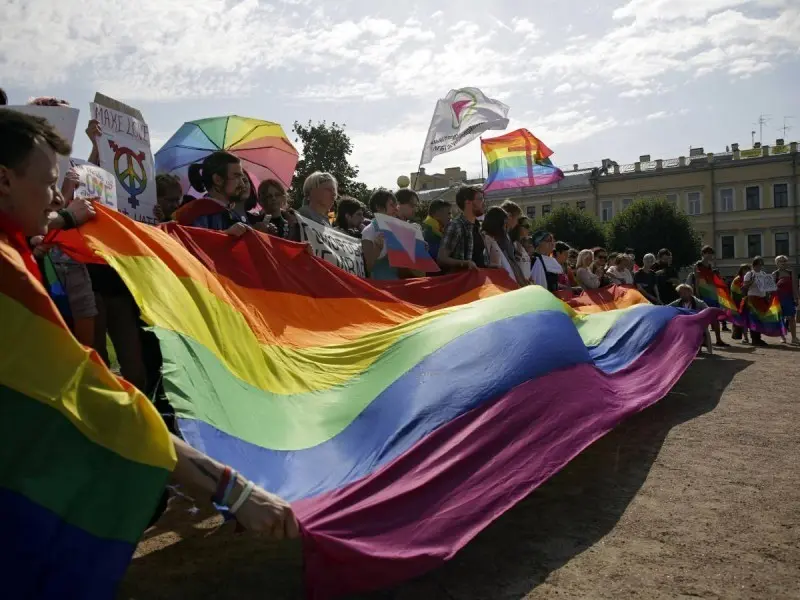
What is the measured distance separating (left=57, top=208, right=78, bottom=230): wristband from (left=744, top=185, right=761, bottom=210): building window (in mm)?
61443

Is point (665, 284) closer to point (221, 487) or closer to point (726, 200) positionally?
point (221, 487)

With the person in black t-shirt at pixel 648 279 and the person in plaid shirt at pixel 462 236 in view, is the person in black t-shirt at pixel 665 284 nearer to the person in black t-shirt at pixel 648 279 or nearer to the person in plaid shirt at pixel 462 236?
the person in black t-shirt at pixel 648 279

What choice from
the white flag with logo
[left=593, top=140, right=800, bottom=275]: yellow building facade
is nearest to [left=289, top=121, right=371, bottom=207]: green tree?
the white flag with logo

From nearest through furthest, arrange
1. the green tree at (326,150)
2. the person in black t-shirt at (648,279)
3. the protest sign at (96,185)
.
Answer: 1. the protest sign at (96,185)
2. the person in black t-shirt at (648,279)
3. the green tree at (326,150)

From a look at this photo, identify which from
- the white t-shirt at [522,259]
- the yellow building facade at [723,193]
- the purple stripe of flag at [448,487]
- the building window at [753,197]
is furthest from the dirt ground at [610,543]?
the building window at [753,197]

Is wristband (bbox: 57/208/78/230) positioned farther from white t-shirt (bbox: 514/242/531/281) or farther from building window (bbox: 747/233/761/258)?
building window (bbox: 747/233/761/258)

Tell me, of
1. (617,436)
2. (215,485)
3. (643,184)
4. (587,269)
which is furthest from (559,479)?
(643,184)

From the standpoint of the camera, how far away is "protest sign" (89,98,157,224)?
4.58 metres

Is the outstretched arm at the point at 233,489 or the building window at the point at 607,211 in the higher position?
the building window at the point at 607,211

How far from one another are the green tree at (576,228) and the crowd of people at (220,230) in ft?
139

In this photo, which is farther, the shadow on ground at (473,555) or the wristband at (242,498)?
the shadow on ground at (473,555)

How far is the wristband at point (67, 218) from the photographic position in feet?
10.2

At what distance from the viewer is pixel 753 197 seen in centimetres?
5669

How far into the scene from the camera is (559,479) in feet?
14.3
